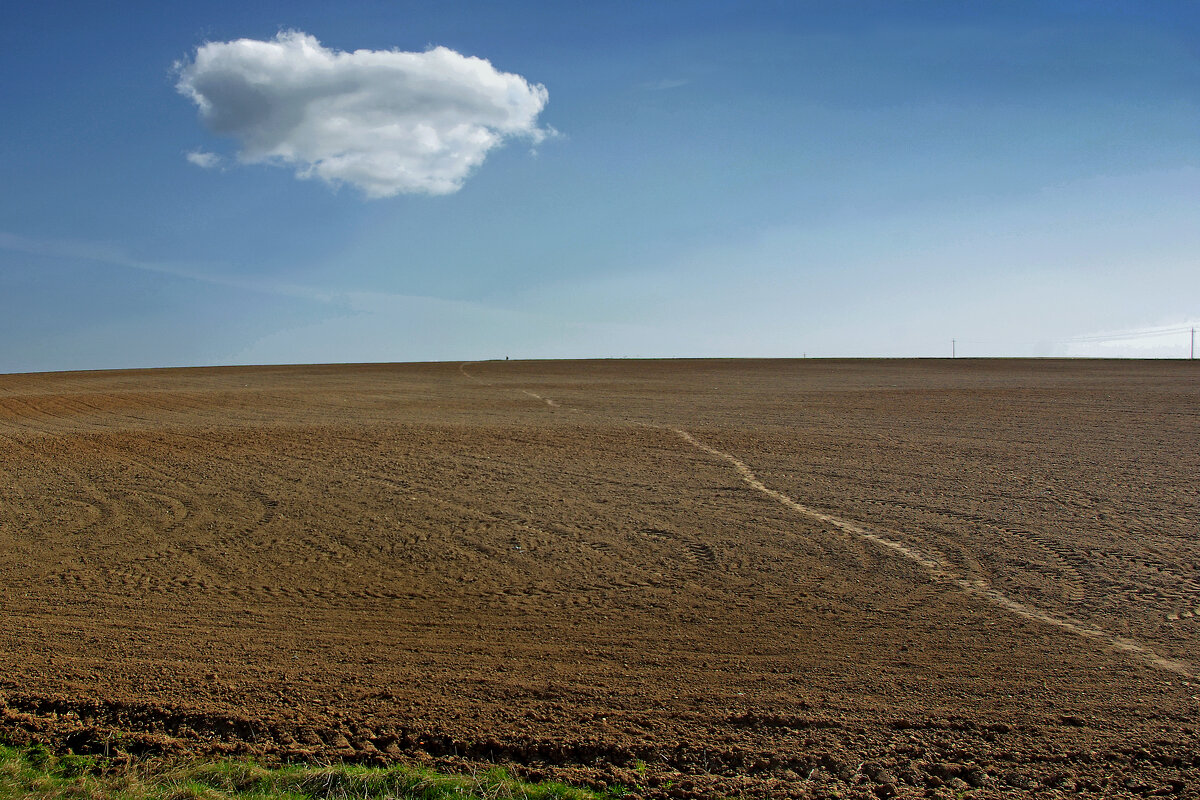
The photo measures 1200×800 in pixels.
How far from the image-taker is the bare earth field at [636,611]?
12.3ft

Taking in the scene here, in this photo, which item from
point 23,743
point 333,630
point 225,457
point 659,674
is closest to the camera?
point 23,743

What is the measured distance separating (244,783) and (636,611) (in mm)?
2774

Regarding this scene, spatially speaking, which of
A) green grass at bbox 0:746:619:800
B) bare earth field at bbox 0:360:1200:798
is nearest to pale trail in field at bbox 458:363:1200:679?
bare earth field at bbox 0:360:1200:798

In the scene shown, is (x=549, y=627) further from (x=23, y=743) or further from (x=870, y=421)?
(x=870, y=421)

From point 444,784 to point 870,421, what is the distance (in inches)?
568

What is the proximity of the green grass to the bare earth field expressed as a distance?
0.16 meters

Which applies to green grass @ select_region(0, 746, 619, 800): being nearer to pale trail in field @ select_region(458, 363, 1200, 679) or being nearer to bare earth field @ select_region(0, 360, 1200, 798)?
bare earth field @ select_region(0, 360, 1200, 798)

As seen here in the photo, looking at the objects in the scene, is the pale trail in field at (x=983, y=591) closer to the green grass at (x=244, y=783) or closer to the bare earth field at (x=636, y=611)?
the bare earth field at (x=636, y=611)

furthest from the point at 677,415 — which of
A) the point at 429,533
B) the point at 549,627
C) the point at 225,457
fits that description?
the point at 549,627

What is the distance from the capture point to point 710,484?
987 centimetres

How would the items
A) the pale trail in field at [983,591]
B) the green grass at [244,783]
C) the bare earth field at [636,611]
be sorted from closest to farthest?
the green grass at [244,783]
the bare earth field at [636,611]
the pale trail in field at [983,591]

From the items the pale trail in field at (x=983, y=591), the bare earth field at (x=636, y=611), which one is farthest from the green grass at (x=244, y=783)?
the pale trail in field at (x=983, y=591)

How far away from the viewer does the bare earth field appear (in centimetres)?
374

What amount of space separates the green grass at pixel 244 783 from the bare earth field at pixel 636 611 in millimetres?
160
